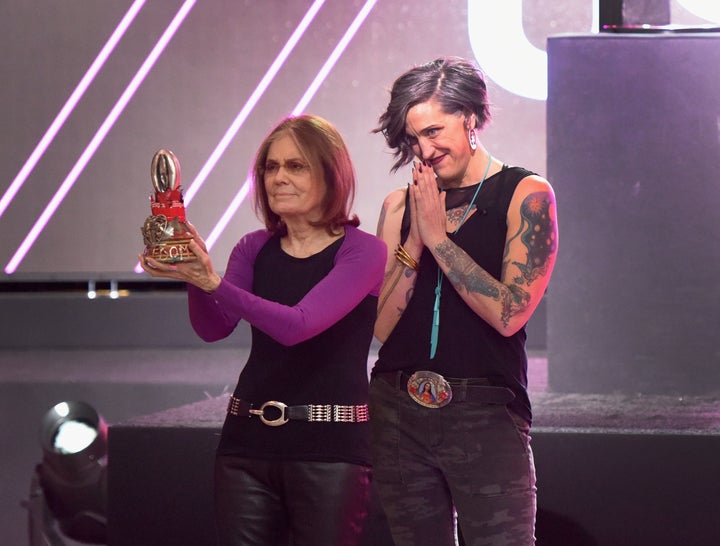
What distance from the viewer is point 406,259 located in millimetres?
1971

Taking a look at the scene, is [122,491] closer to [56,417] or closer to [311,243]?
[56,417]

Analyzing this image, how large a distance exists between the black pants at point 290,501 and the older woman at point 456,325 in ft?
0.56

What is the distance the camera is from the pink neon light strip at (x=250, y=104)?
5.76m

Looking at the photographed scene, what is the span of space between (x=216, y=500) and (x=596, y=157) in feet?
7.03

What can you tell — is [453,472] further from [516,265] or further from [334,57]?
[334,57]

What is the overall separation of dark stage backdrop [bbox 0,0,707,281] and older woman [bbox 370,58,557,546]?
3.55 m

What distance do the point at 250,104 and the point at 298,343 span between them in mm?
4244

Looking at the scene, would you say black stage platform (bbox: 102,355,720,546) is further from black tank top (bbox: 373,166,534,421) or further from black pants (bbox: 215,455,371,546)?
black pants (bbox: 215,455,371,546)

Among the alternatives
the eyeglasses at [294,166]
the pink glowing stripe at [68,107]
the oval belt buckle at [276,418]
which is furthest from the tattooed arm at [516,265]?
the pink glowing stripe at [68,107]

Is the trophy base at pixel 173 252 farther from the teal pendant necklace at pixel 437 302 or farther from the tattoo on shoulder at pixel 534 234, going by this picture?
the tattoo on shoulder at pixel 534 234

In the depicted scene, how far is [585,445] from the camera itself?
9.32ft

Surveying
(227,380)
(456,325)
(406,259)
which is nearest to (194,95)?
(227,380)

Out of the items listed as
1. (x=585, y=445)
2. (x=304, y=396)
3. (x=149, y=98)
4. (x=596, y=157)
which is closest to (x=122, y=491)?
(x=585, y=445)

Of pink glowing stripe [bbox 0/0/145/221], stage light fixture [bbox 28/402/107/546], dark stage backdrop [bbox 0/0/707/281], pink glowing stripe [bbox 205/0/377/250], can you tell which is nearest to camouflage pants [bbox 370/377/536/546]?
stage light fixture [bbox 28/402/107/546]
